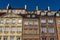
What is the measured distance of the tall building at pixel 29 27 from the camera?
50.9 metres

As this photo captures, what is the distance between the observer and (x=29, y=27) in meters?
52.3

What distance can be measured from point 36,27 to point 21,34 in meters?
5.66

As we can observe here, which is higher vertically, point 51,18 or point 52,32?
point 51,18

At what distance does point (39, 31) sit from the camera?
51781mm

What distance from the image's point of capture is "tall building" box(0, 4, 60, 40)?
50.9 meters

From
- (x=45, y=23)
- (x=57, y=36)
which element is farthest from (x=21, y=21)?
(x=57, y=36)

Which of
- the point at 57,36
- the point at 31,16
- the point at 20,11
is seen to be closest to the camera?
the point at 57,36

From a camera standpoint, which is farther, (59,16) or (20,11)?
(20,11)

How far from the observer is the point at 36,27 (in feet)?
172

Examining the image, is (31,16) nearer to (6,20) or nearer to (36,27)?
(36,27)

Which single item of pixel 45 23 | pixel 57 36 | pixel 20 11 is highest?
pixel 20 11

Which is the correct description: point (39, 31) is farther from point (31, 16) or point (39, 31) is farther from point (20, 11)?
point (20, 11)

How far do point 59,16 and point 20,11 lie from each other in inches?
642

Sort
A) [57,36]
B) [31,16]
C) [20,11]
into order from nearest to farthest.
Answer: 1. [57,36]
2. [31,16]
3. [20,11]
